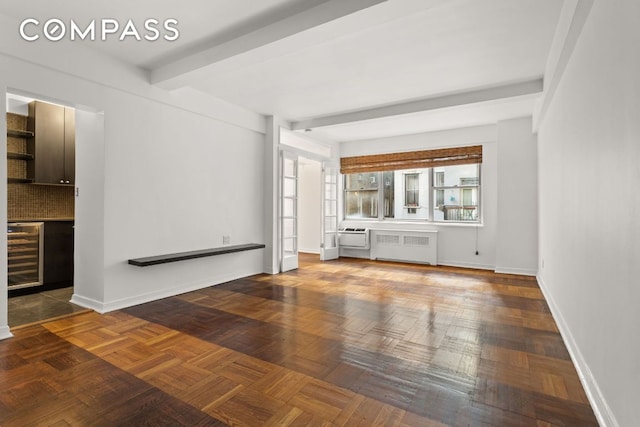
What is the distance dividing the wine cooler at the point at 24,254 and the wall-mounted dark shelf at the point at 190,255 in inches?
62.6

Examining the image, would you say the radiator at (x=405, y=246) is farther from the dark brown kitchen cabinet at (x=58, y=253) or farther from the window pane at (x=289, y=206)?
the dark brown kitchen cabinet at (x=58, y=253)

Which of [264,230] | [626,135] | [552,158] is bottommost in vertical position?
[264,230]

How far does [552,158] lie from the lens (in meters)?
3.65

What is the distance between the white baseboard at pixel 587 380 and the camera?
168 centimetres

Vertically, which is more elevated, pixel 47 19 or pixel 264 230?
pixel 47 19

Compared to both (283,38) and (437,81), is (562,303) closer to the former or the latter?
(437,81)

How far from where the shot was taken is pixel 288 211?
643 cm

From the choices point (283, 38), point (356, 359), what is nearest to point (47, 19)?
point (283, 38)

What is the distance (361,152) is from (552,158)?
4.32 m

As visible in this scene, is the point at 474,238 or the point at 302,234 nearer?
the point at 474,238

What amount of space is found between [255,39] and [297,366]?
2.71 metres

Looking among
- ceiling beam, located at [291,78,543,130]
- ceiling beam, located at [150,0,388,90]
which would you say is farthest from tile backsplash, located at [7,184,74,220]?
ceiling beam, located at [291,78,543,130]

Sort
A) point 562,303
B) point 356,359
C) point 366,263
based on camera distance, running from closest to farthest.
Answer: point 356,359 → point 562,303 → point 366,263

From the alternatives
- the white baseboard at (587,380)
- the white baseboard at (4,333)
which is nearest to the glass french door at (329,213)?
the white baseboard at (587,380)
